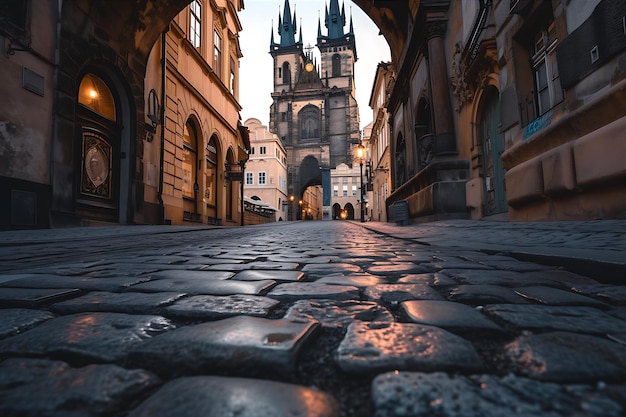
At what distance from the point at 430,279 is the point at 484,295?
0.47 m

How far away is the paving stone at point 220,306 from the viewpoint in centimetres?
125

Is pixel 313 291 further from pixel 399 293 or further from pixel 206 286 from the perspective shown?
pixel 206 286

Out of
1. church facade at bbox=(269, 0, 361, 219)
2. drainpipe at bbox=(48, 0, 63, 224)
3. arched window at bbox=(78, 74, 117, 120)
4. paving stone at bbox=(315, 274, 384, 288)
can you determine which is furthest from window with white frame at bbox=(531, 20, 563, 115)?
church facade at bbox=(269, 0, 361, 219)

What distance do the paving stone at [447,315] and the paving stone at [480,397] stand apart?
0.34 metres

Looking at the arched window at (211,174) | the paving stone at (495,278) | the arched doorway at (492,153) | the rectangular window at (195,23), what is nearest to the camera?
the paving stone at (495,278)

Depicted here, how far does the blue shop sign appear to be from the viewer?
18.1 feet

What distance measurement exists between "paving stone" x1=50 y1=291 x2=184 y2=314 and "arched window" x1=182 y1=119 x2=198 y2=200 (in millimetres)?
13955

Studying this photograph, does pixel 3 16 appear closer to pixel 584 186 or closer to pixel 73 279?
pixel 73 279

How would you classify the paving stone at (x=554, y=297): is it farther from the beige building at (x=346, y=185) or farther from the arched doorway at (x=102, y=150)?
the beige building at (x=346, y=185)

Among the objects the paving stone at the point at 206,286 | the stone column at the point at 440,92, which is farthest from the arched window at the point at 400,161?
the paving stone at the point at 206,286

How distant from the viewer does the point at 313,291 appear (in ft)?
5.45

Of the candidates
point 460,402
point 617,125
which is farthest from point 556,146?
point 460,402

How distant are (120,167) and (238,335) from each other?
38.6 feet

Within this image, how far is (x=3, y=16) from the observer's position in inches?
285
